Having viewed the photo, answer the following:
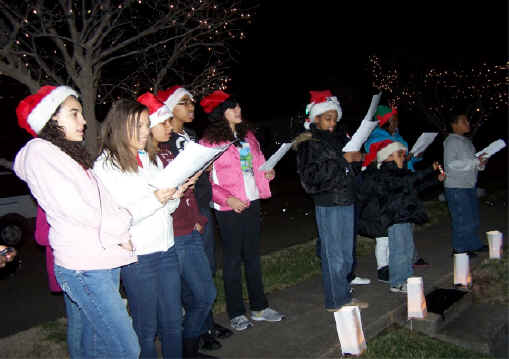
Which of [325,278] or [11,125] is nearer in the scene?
[325,278]

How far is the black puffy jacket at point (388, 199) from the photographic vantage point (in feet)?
17.3

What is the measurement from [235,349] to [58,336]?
73.2 inches

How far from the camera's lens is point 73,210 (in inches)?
103

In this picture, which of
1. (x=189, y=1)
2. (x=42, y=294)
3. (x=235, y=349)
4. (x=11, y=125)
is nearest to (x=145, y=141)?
(x=235, y=349)

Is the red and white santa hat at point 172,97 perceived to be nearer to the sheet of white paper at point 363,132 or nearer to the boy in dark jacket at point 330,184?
the boy in dark jacket at point 330,184

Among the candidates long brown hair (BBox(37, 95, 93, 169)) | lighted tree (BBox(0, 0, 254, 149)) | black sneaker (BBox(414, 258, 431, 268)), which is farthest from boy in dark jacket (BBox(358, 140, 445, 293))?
long brown hair (BBox(37, 95, 93, 169))

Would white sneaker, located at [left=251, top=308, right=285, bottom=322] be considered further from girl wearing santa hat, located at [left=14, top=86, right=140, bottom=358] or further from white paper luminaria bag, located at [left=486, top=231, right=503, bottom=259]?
white paper luminaria bag, located at [left=486, top=231, right=503, bottom=259]

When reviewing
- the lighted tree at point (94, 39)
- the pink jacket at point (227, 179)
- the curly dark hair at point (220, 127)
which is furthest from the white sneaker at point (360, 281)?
the lighted tree at point (94, 39)

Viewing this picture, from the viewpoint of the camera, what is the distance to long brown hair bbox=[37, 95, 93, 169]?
274 cm

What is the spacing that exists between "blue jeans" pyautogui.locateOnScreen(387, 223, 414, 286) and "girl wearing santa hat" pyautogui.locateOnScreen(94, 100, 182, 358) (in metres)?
2.92

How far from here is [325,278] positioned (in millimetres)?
4785

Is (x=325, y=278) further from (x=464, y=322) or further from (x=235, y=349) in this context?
(x=464, y=322)

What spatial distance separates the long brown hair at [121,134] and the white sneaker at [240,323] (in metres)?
2.08

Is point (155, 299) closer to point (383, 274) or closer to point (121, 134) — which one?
point (121, 134)
